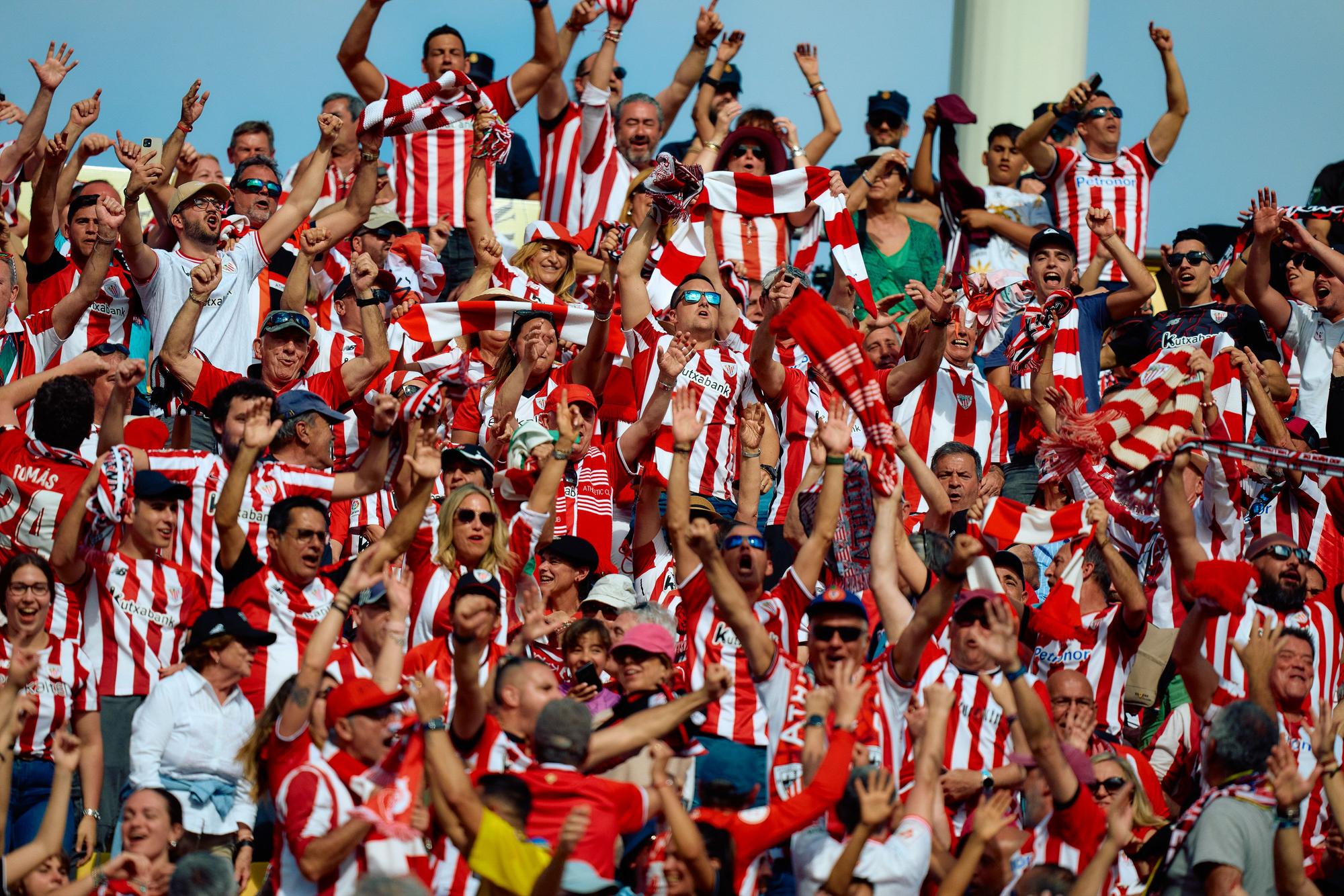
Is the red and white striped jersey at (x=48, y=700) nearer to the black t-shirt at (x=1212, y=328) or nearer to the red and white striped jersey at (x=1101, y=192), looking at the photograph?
the black t-shirt at (x=1212, y=328)

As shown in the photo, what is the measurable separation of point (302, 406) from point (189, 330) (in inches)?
48.4

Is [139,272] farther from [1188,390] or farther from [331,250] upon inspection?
[1188,390]

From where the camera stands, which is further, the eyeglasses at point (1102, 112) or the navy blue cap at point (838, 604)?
the eyeglasses at point (1102, 112)

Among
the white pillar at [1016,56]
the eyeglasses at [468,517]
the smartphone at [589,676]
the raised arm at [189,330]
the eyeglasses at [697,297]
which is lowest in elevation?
the smartphone at [589,676]

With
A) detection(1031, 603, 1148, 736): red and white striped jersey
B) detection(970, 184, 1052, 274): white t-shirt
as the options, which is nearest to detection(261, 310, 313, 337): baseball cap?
detection(1031, 603, 1148, 736): red and white striped jersey

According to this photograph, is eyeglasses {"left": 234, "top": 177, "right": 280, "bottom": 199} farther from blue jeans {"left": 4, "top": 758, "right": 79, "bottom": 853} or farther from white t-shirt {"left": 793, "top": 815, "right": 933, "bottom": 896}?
white t-shirt {"left": 793, "top": 815, "right": 933, "bottom": 896}

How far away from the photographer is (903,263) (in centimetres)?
1402

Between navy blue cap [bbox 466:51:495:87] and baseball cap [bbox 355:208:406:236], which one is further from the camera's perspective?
navy blue cap [bbox 466:51:495:87]

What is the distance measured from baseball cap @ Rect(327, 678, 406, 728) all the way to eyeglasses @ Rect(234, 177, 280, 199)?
5.64m

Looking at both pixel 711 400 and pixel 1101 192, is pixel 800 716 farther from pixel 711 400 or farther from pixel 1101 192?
pixel 1101 192

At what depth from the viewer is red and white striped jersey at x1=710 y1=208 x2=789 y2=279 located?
13133 mm

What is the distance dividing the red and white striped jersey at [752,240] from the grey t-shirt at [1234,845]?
6.39 m

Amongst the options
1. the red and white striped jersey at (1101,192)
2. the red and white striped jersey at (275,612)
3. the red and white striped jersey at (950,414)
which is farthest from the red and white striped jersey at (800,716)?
the red and white striped jersey at (1101,192)

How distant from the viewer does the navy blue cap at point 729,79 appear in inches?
585
